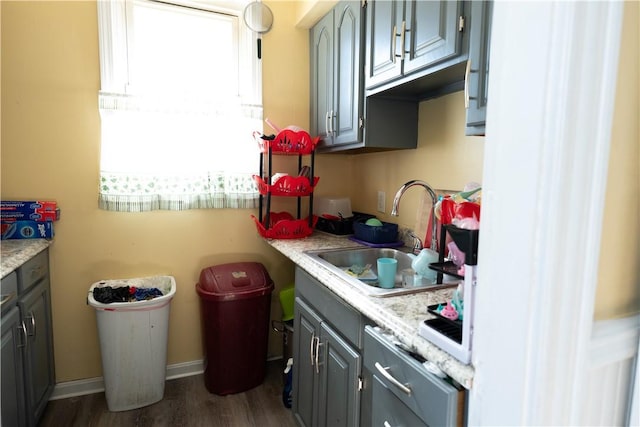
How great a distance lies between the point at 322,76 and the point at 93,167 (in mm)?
1373

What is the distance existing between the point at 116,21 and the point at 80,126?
1.91 ft

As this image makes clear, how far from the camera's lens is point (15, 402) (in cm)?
146

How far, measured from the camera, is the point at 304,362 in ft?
5.44

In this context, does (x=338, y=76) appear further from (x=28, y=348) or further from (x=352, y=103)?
(x=28, y=348)

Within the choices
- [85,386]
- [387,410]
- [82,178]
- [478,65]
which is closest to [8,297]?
[82,178]

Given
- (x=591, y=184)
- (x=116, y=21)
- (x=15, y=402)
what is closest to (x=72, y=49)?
(x=116, y=21)

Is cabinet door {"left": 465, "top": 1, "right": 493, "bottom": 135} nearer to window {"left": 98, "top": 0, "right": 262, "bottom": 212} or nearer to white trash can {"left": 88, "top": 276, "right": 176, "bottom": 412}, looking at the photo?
window {"left": 98, "top": 0, "right": 262, "bottom": 212}

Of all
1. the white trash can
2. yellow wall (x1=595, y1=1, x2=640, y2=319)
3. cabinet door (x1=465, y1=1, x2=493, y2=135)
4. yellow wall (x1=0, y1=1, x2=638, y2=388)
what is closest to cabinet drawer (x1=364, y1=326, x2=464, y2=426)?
yellow wall (x1=595, y1=1, x2=640, y2=319)

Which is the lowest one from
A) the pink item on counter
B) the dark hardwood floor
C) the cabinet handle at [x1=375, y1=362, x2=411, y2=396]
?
the dark hardwood floor

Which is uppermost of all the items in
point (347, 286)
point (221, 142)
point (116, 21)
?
point (116, 21)

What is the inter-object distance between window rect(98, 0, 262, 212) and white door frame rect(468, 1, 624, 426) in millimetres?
1766

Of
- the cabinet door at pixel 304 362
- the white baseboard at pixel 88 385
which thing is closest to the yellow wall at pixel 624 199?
the cabinet door at pixel 304 362

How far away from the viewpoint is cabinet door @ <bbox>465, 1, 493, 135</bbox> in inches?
42.3

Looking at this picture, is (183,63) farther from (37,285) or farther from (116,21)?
(37,285)
